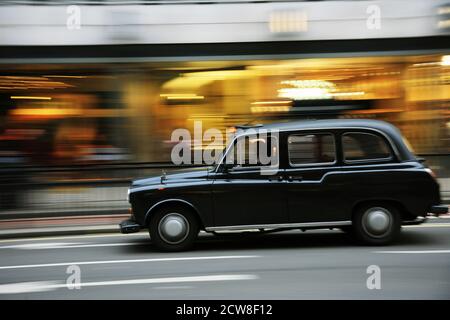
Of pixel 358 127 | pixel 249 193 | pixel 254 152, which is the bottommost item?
pixel 249 193

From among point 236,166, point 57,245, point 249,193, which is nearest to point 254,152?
point 236,166

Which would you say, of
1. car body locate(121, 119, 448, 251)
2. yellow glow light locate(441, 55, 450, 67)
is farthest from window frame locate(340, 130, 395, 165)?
yellow glow light locate(441, 55, 450, 67)

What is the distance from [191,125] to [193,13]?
2.98 metres

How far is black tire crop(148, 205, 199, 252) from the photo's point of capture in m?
7.75

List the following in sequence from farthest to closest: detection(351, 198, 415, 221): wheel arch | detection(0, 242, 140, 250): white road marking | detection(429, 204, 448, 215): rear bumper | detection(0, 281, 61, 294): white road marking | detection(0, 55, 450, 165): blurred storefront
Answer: detection(0, 55, 450, 165): blurred storefront
detection(0, 242, 140, 250): white road marking
detection(351, 198, 415, 221): wheel arch
detection(429, 204, 448, 215): rear bumper
detection(0, 281, 61, 294): white road marking

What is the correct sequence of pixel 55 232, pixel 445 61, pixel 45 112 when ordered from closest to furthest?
pixel 55 232
pixel 45 112
pixel 445 61

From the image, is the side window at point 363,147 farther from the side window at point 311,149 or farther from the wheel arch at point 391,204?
the wheel arch at point 391,204

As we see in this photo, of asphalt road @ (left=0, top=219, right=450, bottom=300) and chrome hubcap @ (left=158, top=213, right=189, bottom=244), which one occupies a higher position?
chrome hubcap @ (left=158, top=213, right=189, bottom=244)

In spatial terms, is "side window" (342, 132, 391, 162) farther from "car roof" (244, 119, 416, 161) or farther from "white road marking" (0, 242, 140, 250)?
"white road marking" (0, 242, 140, 250)

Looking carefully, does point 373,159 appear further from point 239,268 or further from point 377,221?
point 239,268

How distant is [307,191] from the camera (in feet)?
24.8

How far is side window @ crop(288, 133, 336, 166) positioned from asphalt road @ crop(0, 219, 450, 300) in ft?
4.08

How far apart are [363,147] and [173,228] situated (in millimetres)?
2877
